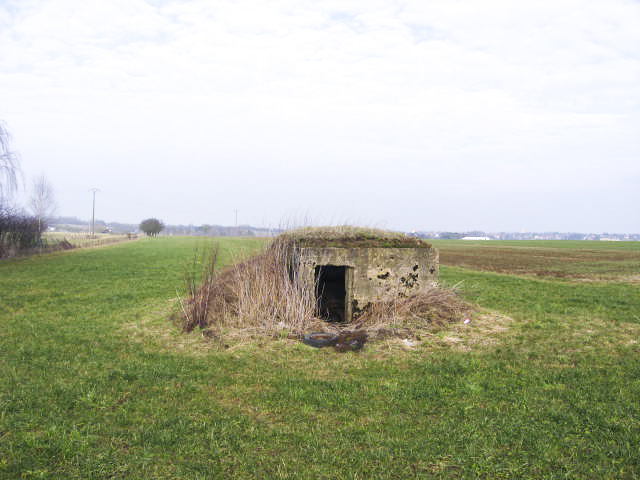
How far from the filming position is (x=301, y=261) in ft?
31.5

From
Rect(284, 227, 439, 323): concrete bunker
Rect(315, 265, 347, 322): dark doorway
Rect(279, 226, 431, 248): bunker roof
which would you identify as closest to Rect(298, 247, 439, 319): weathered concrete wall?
Rect(284, 227, 439, 323): concrete bunker

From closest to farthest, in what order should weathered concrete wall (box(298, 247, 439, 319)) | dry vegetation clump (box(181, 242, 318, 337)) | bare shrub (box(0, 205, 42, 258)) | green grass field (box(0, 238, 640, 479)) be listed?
green grass field (box(0, 238, 640, 479)), dry vegetation clump (box(181, 242, 318, 337)), weathered concrete wall (box(298, 247, 439, 319)), bare shrub (box(0, 205, 42, 258))

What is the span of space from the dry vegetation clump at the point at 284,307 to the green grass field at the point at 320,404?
1.78 feet

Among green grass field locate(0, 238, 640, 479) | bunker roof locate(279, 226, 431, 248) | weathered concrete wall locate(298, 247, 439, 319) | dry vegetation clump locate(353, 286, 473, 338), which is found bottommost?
green grass field locate(0, 238, 640, 479)

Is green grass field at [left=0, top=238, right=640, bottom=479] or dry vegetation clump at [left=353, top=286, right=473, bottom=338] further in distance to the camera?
dry vegetation clump at [left=353, top=286, right=473, bottom=338]

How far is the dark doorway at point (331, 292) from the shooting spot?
10891mm

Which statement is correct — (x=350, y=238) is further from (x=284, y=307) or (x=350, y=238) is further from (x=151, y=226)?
(x=151, y=226)

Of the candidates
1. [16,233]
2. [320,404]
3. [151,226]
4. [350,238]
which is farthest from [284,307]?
Answer: [151,226]

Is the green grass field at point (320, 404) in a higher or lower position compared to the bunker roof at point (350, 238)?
lower

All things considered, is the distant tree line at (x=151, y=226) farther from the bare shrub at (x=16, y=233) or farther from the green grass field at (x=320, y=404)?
the green grass field at (x=320, y=404)

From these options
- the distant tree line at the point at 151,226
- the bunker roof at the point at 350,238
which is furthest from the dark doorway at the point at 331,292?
the distant tree line at the point at 151,226

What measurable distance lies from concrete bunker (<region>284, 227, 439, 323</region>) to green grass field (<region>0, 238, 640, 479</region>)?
1.50 metres

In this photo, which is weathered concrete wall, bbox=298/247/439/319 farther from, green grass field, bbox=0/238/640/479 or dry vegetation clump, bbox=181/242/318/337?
green grass field, bbox=0/238/640/479

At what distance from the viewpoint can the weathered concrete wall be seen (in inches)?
371
